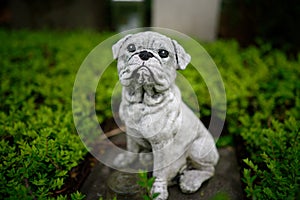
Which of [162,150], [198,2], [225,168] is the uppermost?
[198,2]

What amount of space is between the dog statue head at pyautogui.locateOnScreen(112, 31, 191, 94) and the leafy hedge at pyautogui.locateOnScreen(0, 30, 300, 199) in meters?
0.83

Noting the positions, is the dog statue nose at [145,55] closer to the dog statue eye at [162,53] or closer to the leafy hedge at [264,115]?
the dog statue eye at [162,53]

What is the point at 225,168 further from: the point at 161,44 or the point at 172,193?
the point at 161,44

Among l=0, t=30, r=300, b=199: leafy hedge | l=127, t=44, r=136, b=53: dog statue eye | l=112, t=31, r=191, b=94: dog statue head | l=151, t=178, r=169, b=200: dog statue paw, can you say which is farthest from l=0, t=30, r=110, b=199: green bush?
l=127, t=44, r=136, b=53: dog statue eye

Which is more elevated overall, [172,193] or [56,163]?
[56,163]

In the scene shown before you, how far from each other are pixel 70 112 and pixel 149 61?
1358mm

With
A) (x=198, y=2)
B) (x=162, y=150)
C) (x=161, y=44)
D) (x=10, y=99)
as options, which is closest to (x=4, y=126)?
(x=10, y=99)

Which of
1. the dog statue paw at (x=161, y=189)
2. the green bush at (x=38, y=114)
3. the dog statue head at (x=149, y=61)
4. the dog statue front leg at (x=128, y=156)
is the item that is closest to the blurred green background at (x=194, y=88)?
the green bush at (x=38, y=114)

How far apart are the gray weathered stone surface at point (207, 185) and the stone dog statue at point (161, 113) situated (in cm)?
8

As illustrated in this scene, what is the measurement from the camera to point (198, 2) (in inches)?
203

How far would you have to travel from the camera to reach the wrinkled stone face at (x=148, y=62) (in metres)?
1.90

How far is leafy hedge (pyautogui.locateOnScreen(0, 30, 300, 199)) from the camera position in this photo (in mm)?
2035

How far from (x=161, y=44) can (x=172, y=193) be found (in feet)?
4.04

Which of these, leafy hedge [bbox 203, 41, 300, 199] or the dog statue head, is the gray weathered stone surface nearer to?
leafy hedge [bbox 203, 41, 300, 199]
